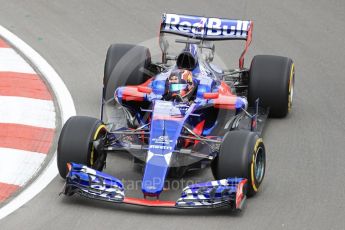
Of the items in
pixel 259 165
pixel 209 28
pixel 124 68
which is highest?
pixel 209 28

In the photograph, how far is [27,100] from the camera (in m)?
13.5

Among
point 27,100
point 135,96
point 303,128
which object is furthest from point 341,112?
point 27,100

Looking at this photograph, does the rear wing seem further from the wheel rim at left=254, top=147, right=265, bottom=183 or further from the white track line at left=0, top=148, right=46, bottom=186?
the white track line at left=0, top=148, right=46, bottom=186

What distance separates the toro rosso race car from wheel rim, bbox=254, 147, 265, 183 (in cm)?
1

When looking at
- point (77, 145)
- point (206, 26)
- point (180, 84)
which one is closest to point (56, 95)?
point (206, 26)

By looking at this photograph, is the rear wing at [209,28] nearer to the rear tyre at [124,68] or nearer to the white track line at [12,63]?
the rear tyre at [124,68]

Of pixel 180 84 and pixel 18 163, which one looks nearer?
pixel 18 163

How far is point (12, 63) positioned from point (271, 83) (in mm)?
4214

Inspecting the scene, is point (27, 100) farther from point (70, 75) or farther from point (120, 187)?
point (120, 187)

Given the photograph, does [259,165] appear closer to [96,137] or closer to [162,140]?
[162,140]

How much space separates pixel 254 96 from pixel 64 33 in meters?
4.71

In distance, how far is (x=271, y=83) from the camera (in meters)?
13.0

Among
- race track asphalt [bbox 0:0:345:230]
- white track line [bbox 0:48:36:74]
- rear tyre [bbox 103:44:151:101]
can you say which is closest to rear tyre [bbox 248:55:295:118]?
race track asphalt [bbox 0:0:345:230]

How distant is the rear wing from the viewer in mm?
13484
